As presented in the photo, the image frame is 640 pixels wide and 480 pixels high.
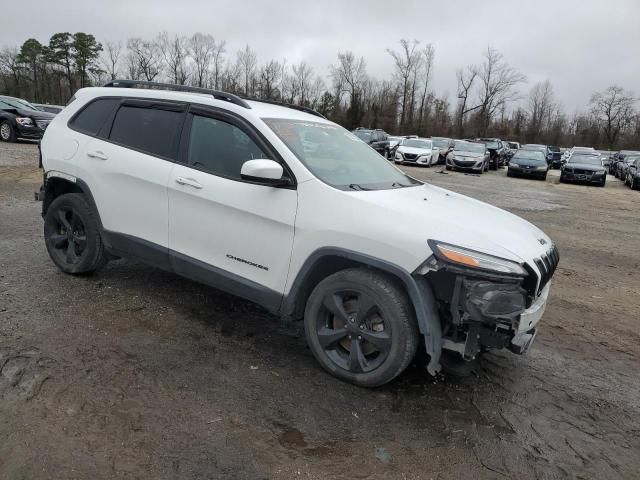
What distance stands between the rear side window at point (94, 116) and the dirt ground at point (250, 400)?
1471mm

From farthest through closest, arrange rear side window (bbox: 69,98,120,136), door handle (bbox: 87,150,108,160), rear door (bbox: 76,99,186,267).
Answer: rear side window (bbox: 69,98,120,136) → door handle (bbox: 87,150,108,160) → rear door (bbox: 76,99,186,267)

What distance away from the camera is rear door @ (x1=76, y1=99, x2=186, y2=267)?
4.05m

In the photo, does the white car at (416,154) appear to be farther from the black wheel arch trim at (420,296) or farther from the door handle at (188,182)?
the black wheel arch trim at (420,296)

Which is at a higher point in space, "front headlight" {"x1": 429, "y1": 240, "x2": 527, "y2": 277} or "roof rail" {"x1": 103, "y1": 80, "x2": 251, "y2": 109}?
"roof rail" {"x1": 103, "y1": 80, "x2": 251, "y2": 109}

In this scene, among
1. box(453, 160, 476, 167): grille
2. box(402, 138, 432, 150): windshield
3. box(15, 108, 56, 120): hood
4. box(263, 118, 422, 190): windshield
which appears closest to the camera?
box(263, 118, 422, 190): windshield

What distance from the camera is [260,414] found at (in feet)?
9.67

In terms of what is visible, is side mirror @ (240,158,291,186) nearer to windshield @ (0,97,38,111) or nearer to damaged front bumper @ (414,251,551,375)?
damaged front bumper @ (414,251,551,375)

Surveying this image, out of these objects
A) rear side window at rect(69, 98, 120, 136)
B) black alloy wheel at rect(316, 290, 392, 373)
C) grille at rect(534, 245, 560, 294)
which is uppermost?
rear side window at rect(69, 98, 120, 136)

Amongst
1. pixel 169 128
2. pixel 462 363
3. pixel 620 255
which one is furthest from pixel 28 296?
pixel 620 255

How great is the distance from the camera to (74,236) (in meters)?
4.77

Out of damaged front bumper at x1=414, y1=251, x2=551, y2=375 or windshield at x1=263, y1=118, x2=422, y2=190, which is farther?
windshield at x1=263, y1=118, x2=422, y2=190

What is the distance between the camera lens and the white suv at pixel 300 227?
2971 mm

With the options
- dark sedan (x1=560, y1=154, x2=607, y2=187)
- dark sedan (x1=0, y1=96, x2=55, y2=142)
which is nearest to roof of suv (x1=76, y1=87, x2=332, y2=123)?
dark sedan (x1=0, y1=96, x2=55, y2=142)

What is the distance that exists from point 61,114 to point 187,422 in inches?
142
